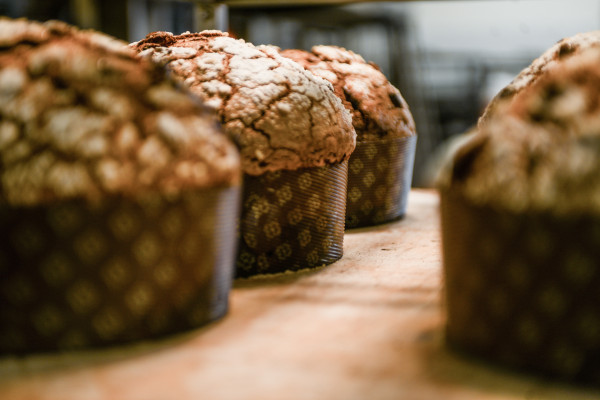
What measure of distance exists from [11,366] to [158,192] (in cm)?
44

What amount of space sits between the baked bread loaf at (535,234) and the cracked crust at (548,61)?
106 centimetres

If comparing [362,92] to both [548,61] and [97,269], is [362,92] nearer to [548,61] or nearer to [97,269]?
[548,61]

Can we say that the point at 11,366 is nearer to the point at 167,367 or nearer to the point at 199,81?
the point at 167,367

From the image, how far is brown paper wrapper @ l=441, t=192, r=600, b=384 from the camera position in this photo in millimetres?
1027

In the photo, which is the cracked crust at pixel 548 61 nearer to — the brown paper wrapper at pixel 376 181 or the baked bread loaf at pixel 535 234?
the brown paper wrapper at pixel 376 181

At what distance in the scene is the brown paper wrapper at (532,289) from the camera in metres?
1.03

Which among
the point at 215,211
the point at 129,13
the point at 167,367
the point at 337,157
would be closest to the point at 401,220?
the point at 337,157

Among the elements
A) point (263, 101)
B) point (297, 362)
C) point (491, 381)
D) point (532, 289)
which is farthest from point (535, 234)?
point (263, 101)

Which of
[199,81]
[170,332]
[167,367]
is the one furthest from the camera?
[199,81]

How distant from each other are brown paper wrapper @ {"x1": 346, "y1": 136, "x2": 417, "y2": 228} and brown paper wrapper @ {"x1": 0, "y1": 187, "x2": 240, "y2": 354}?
4.60 ft

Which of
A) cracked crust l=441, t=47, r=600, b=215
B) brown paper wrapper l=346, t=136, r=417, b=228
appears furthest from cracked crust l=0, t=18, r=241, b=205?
brown paper wrapper l=346, t=136, r=417, b=228

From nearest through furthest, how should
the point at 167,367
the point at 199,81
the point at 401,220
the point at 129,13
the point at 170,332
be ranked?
the point at 167,367 → the point at 170,332 → the point at 199,81 → the point at 401,220 → the point at 129,13

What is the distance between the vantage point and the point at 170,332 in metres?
1.29

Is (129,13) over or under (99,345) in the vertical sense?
over
